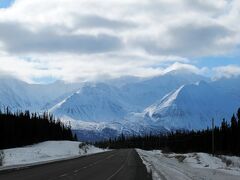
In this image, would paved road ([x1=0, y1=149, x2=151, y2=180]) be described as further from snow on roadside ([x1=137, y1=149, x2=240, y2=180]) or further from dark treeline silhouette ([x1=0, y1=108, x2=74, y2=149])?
dark treeline silhouette ([x1=0, y1=108, x2=74, y2=149])

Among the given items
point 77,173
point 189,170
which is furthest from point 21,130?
point 77,173

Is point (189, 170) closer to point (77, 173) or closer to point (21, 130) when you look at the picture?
point (77, 173)

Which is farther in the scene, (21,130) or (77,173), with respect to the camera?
(21,130)

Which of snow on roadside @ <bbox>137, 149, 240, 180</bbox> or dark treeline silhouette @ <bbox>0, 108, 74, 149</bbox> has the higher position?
dark treeline silhouette @ <bbox>0, 108, 74, 149</bbox>

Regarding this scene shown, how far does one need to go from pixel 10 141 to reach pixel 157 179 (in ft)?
267

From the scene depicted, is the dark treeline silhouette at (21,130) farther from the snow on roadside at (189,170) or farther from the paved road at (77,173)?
the paved road at (77,173)

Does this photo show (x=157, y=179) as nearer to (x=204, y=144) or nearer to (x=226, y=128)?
(x=226, y=128)

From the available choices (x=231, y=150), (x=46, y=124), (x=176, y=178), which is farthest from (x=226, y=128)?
(x=176, y=178)

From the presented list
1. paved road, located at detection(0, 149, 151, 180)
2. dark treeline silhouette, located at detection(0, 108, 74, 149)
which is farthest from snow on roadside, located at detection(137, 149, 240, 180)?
dark treeline silhouette, located at detection(0, 108, 74, 149)

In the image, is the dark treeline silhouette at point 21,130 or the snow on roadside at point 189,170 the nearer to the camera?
the snow on roadside at point 189,170

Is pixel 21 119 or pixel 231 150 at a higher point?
pixel 21 119

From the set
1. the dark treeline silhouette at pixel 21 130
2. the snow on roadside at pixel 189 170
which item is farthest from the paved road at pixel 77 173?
the dark treeline silhouette at pixel 21 130

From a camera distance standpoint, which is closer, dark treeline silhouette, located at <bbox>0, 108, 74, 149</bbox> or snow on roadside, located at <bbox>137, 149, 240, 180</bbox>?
snow on roadside, located at <bbox>137, 149, 240, 180</bbox>

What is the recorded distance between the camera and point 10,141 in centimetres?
10300
